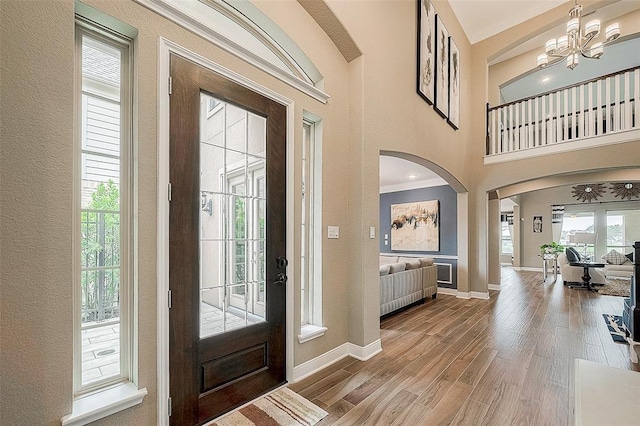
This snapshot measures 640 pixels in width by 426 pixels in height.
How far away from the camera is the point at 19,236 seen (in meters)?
1.24

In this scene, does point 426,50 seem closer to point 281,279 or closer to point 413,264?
point 413,264

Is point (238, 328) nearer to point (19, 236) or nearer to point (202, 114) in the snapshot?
point (19, 236)

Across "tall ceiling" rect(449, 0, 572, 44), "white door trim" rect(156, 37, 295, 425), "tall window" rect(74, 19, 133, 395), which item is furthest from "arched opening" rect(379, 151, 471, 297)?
"tall window" rect(74, 19, 133, 395)

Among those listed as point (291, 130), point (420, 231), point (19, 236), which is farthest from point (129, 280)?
point (420, 231)

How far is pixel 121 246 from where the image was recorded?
5.31 ft

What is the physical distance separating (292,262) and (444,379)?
170cm

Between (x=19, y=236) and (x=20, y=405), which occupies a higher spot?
(x=19, y=236)

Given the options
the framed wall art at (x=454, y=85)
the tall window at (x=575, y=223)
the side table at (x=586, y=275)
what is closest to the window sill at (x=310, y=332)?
the framed wall art at (x=454, y=85)

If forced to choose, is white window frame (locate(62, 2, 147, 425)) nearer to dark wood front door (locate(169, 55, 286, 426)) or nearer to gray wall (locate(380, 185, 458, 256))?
dark wood front door (locate(169, 55, 286, 426))

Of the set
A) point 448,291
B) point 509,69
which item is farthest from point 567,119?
point 448,291

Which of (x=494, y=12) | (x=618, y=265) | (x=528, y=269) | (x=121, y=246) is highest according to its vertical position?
(x=494, y=12)

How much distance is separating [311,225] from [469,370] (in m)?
2.03

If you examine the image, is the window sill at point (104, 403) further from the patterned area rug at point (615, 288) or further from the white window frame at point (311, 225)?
the patterned area rug at point (615, 288)

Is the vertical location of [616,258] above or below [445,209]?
below
